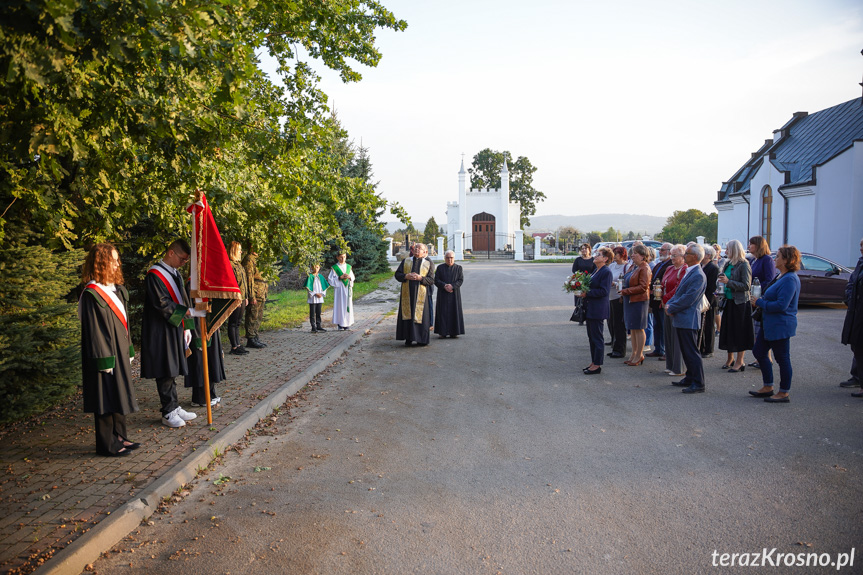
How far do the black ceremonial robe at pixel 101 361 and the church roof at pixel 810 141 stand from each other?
31.3m

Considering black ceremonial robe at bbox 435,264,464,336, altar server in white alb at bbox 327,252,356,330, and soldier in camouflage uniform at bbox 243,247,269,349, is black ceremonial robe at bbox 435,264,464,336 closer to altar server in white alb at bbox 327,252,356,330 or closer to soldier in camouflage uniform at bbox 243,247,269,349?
altar server in white alb at bbox 327,252,356,330

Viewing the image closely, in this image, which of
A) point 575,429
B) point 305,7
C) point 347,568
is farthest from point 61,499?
point 305,7

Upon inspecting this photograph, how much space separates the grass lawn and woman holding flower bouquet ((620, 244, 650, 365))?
8.81 m

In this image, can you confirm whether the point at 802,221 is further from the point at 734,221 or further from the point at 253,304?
the point at 253,304

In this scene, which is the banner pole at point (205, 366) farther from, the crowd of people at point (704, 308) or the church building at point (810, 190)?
the church building at point (810, 190)

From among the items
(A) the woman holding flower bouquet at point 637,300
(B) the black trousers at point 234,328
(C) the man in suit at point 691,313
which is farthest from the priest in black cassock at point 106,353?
(A) the woman holding flower bouquet at point 637,300

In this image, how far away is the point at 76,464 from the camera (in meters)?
5.32

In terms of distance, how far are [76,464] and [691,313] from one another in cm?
749

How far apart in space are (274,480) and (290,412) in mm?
2324

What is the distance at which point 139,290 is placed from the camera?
10.7 metres

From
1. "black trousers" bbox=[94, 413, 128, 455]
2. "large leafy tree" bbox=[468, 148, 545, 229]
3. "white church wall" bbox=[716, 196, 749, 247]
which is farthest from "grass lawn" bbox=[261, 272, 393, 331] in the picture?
"large leafy tree" bbox=[468, 148, 545, 229]

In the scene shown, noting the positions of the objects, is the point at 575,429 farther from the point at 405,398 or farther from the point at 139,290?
the point at 139,290

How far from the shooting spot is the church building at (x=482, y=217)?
2527 inches

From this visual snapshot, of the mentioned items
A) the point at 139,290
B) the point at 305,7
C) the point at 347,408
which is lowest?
the point at 347,408
